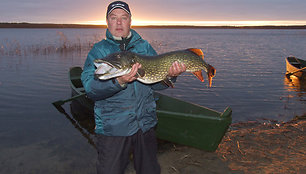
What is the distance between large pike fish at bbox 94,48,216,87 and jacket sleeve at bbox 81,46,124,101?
106 mm

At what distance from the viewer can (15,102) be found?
10.6 m

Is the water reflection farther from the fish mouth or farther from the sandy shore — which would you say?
the fish mouth

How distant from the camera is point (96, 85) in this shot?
8.87 ft

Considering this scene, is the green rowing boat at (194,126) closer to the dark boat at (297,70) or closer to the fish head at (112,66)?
the fish head at (112,66)

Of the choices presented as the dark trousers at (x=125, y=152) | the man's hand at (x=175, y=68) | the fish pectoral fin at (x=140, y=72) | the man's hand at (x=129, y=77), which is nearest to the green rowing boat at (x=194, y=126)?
the man's hand at (x=175, y=68)

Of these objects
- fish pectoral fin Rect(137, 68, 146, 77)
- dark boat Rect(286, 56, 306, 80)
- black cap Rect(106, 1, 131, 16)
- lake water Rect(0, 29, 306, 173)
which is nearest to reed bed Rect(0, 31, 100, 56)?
lake water Rect(0, 29, 306, 173)

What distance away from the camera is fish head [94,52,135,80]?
2.60m

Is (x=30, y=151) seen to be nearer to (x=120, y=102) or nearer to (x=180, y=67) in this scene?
(x=120, y=102)

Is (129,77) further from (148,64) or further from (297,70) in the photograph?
(297,70)

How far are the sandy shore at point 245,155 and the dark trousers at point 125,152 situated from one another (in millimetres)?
1723

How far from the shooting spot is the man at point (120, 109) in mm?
2781

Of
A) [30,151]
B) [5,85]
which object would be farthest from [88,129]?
[5,85]

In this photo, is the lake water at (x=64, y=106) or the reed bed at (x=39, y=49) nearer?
the lake water at (x=64, y=106)

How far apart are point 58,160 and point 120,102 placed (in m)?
4.01
